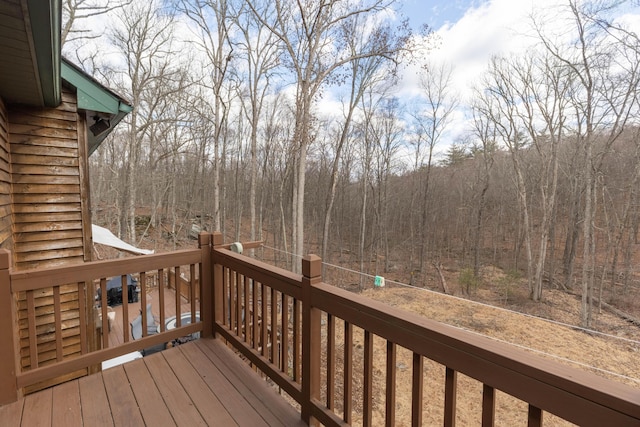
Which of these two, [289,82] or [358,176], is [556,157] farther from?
[289,82]

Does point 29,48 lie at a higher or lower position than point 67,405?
higher

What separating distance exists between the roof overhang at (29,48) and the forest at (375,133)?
590cm

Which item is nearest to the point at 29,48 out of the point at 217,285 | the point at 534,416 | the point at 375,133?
the point at 217,285

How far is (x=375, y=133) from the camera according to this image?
17.2 m

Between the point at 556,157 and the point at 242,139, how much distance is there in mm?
15342

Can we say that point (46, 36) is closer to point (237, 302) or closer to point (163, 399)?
point (237, 302)

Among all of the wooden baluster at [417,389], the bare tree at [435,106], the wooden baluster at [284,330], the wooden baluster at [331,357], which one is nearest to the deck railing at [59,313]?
the wooden baluster at [284,330]

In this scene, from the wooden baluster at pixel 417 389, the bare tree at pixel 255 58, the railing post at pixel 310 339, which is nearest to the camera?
the wooden baluster at pixel 417 389

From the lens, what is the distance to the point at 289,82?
11.6 meters

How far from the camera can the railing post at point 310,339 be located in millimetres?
1725

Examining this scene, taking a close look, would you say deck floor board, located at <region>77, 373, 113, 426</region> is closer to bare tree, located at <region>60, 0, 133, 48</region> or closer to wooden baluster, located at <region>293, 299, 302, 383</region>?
wooden baluster, located at <region>293, 299, 302, 383</region>

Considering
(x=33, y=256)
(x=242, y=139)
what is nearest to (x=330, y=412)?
(x=33, y=256)

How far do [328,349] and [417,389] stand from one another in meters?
0.54

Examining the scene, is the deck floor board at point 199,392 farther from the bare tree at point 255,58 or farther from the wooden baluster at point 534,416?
the bare tree at point 255,58
